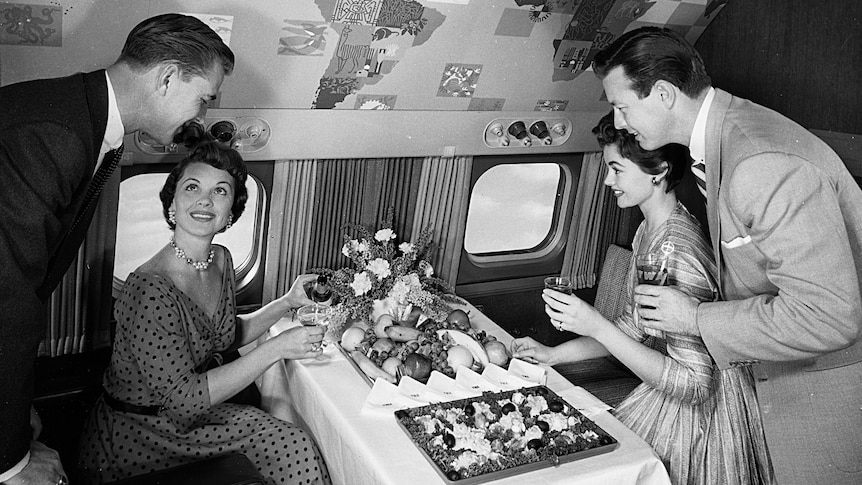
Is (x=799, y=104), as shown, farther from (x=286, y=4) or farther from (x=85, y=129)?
(x=85, y=129)

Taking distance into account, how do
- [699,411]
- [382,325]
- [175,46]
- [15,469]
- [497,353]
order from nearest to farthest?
[15,469] → [175,46] → [699,411] → [497,353] → [382,325]

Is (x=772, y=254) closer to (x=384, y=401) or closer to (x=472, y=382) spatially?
(x=472, y=382)

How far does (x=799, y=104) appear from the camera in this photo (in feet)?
15.3

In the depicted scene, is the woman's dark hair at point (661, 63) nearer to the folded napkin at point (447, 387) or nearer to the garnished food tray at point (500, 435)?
the garnished food tray at point (500, 435)

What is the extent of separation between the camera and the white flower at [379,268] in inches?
164

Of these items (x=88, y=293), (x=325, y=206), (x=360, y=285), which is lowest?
(x=88, y=293)

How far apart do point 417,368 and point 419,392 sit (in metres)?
0.17

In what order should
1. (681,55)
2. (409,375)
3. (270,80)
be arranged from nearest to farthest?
(681,55) < (409,375) < (270,80)

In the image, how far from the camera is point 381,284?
4191mm

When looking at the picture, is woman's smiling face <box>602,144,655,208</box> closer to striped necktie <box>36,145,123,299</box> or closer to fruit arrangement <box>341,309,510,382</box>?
fruit arrangement <box>341,309,510,382</box>

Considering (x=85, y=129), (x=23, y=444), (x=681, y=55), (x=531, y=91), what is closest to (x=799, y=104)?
(x=531, y=91)

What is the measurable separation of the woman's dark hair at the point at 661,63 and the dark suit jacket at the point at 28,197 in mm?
1845

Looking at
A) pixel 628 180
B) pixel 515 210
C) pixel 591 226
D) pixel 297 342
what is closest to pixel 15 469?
pixel 297 342

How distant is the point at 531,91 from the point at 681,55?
187 cm
